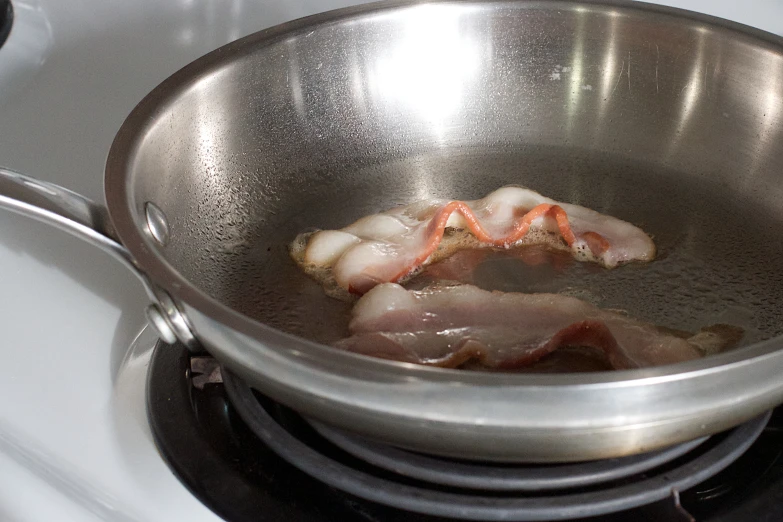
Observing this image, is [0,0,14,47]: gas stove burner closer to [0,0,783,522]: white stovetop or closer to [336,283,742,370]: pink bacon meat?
[0,0,783,522]: white stovetop

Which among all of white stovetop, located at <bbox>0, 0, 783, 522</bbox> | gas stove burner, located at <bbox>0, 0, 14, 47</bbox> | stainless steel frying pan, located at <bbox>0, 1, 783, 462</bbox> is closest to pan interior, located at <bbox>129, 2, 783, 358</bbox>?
stainless steel frying pan, located at <bbox>0, 1, 783, 462</bbox>

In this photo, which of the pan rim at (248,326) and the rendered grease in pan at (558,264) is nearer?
the pan rim at (248,326)

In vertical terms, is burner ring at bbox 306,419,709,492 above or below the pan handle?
below

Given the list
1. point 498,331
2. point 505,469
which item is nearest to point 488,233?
point 498,331

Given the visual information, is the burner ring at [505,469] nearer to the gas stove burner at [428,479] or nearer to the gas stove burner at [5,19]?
the gas stove burner at [428,479]

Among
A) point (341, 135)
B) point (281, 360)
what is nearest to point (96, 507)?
point (281, 360)

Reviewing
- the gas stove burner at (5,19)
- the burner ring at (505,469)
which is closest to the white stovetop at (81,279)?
the gas stove burner at (5,19)

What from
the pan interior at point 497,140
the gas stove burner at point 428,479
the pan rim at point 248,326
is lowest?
the gas stove burner at point 428,479
